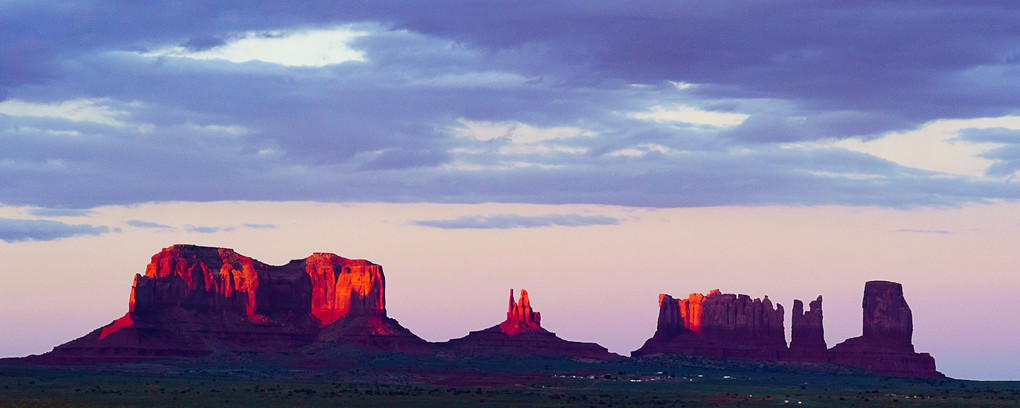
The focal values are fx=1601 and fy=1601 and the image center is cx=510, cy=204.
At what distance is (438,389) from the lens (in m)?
180

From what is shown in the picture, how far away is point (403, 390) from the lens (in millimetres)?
176625

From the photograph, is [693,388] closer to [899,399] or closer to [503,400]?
[899,399]

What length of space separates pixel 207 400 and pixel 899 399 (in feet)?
238

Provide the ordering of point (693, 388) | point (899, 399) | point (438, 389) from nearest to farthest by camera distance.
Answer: point (899, 399) → point (438, 389) → point (693, 388)

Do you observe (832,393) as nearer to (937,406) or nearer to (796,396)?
(796,396)

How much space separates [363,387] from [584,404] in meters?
45.6

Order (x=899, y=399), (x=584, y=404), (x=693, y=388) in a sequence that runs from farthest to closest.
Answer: (x=693, y=388), (x=899, y=399), (x=584, y=404)

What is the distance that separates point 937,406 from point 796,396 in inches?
897

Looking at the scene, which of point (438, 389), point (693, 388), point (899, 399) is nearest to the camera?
point (899, 399)

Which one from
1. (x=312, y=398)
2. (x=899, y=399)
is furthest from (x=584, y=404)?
(x=899, y=399)

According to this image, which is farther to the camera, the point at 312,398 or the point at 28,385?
the point at 28,385

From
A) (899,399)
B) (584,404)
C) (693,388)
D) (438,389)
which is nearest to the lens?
(584,404)

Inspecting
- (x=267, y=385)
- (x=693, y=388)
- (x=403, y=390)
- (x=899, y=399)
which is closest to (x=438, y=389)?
(x=403, y=390)

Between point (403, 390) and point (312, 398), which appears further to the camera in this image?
point (403, 390)
